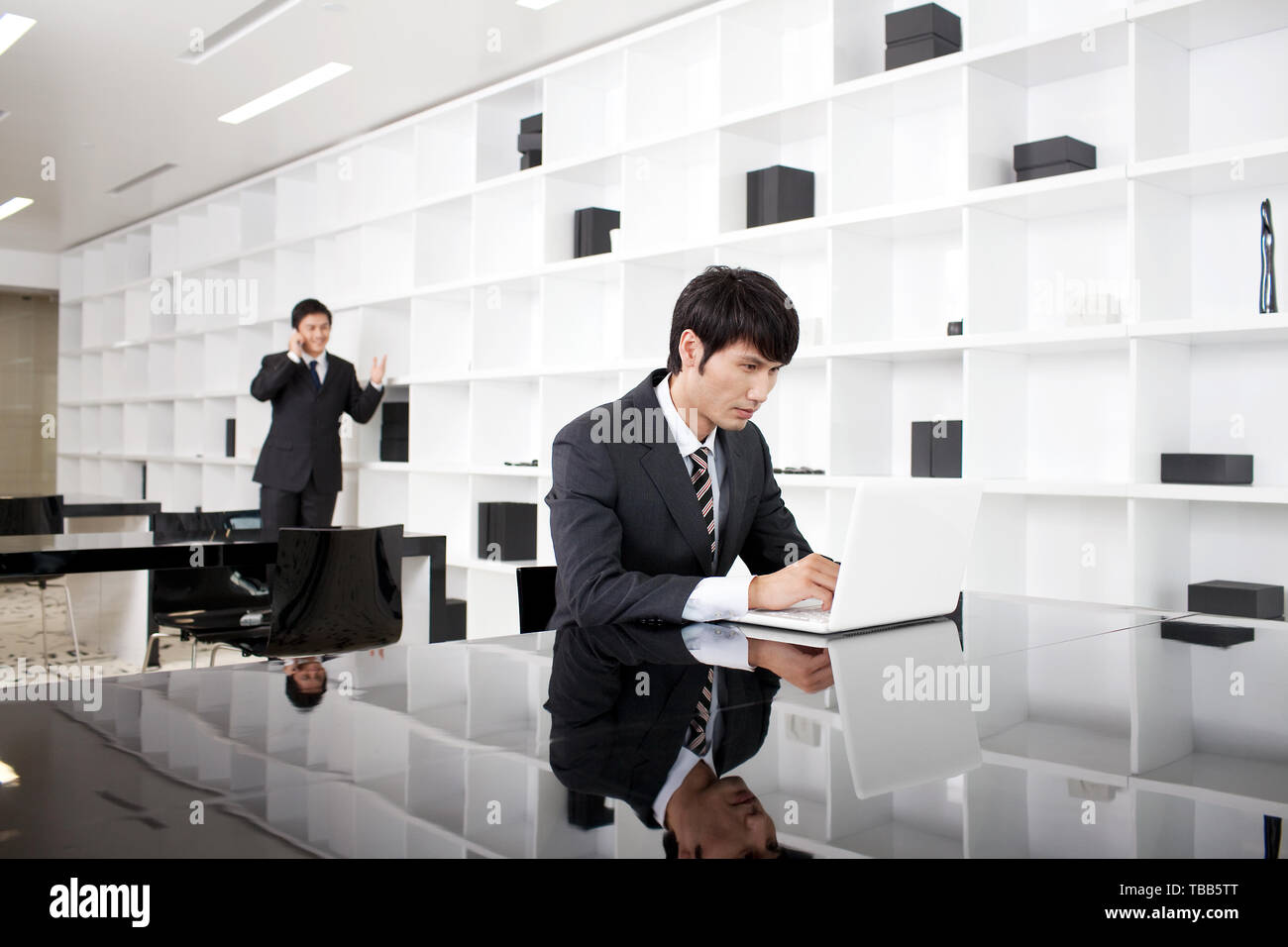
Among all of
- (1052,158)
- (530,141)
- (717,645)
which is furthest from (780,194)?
(717,645)

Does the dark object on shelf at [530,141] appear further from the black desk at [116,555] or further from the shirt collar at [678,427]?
the shirt collar at [678,427]

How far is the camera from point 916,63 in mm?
3439

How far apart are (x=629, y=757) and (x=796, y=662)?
1.56 feet

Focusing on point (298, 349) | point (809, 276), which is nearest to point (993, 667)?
point (809, 276)

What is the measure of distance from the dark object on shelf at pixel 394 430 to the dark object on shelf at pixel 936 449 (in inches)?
123

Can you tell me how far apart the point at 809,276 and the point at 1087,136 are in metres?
1.15

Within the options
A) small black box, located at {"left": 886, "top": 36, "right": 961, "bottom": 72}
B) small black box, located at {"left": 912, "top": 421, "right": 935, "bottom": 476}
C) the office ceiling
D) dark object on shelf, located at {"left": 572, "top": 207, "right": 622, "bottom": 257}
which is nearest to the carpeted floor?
dark object on shelf, located at {"left": 572, "top": 207, "right": 622, "bottom": 257}

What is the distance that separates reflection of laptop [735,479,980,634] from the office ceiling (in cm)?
320

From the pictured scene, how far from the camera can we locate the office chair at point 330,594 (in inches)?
113

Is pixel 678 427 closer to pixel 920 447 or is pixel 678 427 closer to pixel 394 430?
pixel 920 447

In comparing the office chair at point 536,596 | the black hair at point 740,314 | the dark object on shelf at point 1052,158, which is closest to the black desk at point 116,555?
the office chair at point 536,596

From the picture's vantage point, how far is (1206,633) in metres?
1.57

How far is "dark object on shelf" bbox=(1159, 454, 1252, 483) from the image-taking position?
2.85 metres
